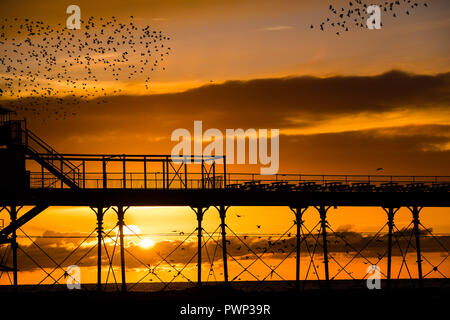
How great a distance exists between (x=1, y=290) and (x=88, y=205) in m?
10.7

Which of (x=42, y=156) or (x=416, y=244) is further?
(x=416, y=244)

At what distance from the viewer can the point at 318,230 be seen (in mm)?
65875

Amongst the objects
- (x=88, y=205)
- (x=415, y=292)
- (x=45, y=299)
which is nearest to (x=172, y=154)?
(x=88, y=205)

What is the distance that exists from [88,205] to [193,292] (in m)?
7.90

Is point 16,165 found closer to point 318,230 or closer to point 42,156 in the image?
point 42,156

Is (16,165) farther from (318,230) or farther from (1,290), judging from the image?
(318,230)
